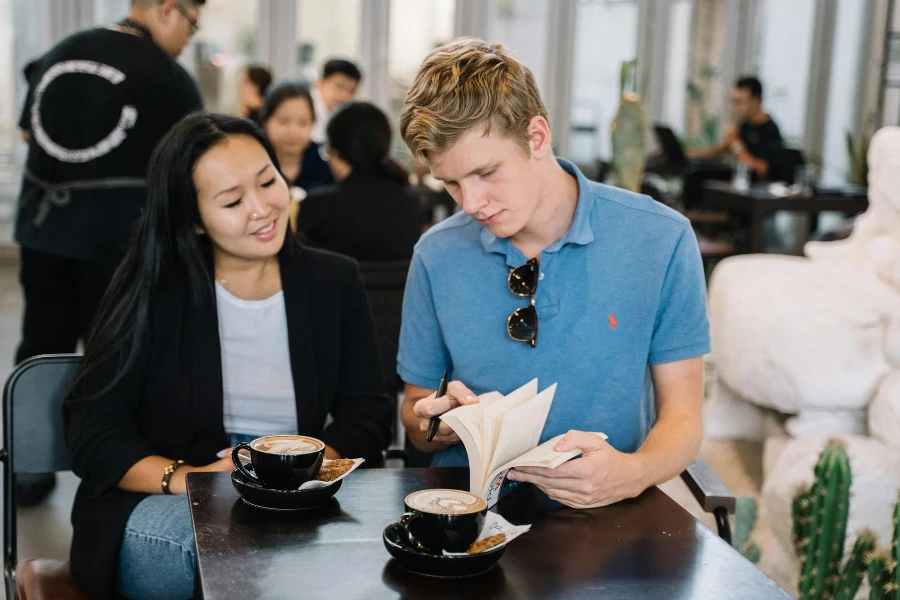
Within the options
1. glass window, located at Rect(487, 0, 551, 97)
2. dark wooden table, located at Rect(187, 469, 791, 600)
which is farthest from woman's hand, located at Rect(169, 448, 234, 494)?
glass window, located at Rect(487, 0, 551, 97)

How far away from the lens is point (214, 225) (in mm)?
2068

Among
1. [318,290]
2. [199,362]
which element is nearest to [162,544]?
[199,362]

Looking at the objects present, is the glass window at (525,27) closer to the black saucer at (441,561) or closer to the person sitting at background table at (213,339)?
the person sitting at background table at (213,339)

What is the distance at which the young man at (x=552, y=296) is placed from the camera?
166 centimetres

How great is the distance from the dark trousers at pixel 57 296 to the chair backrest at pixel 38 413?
126cm

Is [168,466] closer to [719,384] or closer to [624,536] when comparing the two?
[624,536]

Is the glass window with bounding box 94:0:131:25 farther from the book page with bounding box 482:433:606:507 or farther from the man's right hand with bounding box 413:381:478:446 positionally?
the book page with bounding box 482:433:606:507

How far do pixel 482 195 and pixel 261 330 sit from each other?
672 millimetres

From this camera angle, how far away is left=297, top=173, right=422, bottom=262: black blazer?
11.6ft

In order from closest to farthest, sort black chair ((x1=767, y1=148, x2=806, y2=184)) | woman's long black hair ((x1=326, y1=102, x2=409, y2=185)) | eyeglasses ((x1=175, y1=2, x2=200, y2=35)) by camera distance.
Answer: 1. eyeglasses ((x1=175, y1=2, x2=200, y2=35))
2. woman's long black hair ((x1=326, y1=102, x2=409, y2=185))
3. black chair ((x1=767, y1=148, x2=806, y2=184))

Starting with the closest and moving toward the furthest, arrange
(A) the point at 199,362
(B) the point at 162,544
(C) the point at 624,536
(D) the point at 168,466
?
(C) the point at 624,536
(B) the point at 162,544
(D) the point at 168,466
(A) the point at 199,362

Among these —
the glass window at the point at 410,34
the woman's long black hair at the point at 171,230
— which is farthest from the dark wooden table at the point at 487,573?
the glass window at the point at 410,34

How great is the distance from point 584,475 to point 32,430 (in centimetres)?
114

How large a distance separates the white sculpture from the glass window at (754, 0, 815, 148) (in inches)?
279
